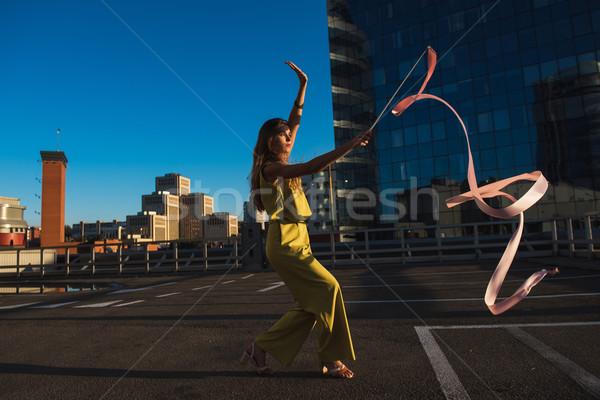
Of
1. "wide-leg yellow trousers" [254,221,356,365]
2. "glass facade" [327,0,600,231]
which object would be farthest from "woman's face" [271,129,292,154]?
"glass facade" [327,0,600,231]

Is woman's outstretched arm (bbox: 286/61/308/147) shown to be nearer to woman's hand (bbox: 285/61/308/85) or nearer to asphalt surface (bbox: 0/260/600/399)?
woman's hand (bbox: 285/61/308/85)

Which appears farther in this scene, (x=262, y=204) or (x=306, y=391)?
(x=262, y=204)

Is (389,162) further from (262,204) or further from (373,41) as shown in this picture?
(262,204)

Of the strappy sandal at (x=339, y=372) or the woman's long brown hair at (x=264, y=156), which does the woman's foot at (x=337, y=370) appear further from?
the woman's long brown hair at (x=264, y=156)

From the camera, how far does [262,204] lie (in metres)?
3.15

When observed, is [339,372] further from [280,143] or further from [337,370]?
[280,143]

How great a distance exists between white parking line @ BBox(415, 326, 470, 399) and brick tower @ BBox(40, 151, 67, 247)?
Result: 214ft

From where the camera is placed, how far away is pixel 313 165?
2.54 metres

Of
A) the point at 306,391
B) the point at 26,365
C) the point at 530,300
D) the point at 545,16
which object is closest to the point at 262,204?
the point at 306,391

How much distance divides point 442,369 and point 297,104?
93.0 inches

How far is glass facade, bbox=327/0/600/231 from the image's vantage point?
32.3 meters

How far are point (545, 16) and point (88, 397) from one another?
140 ft

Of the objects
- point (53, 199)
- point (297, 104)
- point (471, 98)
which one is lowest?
point (297, 104)

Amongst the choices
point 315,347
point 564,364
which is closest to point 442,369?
point 564,364
